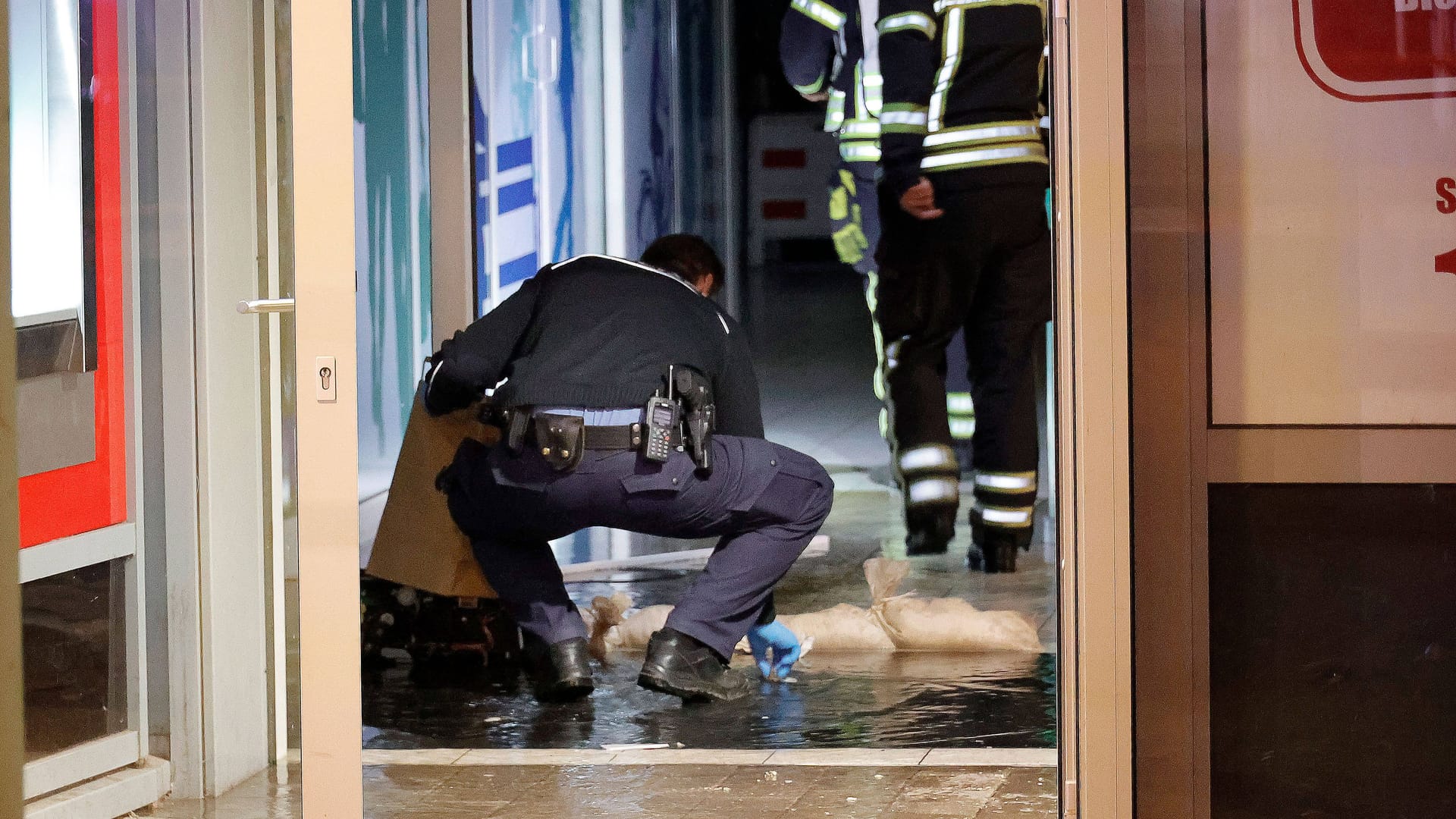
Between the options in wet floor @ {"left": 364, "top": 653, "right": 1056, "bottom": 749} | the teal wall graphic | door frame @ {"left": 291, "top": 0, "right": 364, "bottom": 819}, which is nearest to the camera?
door frame @ {"left": 291, "top": 0, "right": 364, "bottom": 819}

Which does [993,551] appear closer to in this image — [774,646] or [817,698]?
[774,646]

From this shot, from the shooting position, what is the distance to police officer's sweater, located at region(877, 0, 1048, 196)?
3748 mm

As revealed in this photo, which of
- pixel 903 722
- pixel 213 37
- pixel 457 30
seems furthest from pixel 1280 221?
pixel 457 30

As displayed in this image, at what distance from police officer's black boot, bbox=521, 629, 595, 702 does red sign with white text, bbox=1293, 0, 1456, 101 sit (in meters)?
2.02

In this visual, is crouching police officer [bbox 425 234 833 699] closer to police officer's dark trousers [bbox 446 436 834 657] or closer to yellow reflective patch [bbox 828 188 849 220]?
police officer's dark trousers [bbox 446 436 834 657]

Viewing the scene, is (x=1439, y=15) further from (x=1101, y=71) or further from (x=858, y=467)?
(x=858, y=467)

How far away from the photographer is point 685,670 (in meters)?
3.17

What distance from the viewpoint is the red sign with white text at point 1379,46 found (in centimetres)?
177

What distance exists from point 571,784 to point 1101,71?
1.57m

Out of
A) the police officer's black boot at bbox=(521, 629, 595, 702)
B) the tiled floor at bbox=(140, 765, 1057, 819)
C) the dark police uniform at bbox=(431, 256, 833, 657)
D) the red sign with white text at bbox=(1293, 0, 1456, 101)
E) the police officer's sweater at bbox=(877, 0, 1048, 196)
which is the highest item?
the police officer's sweater at bbox=(877, 0, 1048, 196)

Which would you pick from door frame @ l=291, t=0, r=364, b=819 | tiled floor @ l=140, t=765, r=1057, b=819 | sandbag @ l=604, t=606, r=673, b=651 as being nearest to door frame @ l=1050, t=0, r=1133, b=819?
tiled floor @ l=140, t=765, r=1057, b=819

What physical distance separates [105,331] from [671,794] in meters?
1.21

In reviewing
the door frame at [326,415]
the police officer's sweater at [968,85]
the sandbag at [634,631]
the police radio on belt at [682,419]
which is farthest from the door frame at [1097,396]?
the police officer's sweater at [968,85]


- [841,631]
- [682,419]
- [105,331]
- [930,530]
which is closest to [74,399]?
[105,331]
